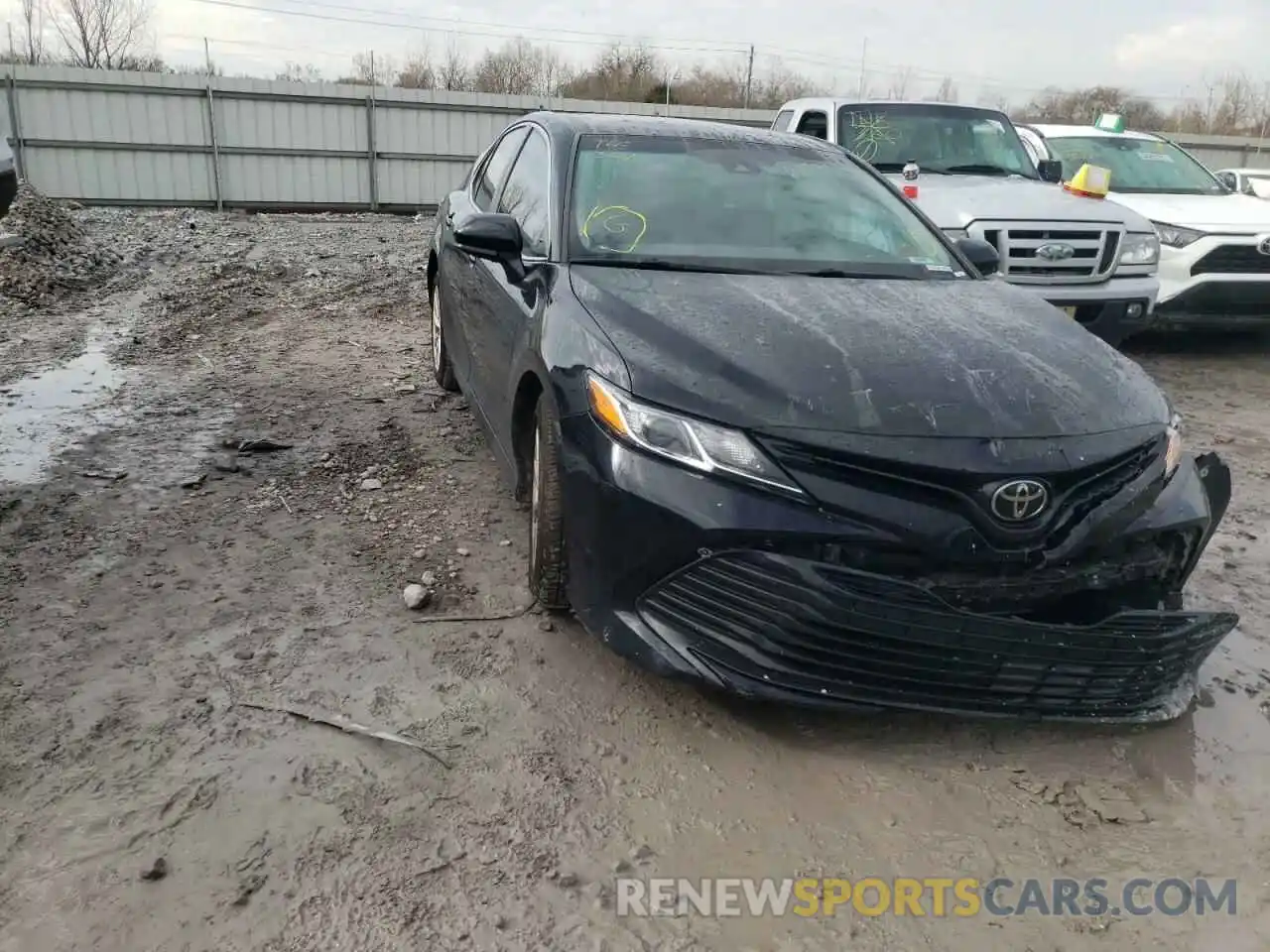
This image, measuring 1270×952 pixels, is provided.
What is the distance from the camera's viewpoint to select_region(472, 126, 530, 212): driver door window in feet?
15.7

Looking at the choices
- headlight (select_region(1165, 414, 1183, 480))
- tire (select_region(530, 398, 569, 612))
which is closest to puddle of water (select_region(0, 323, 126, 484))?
tire (select_region(530, 398, 569, 612))

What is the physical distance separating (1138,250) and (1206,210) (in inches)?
62.6

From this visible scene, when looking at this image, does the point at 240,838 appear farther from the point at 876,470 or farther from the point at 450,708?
the point at 876,470

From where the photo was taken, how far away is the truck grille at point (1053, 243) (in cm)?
659

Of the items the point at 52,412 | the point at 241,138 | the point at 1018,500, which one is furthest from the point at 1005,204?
the point at 241,138

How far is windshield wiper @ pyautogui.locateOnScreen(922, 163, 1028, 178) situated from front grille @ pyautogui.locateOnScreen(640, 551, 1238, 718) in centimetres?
564

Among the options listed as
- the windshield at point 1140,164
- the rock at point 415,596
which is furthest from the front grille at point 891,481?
the windshield at point 1140,164

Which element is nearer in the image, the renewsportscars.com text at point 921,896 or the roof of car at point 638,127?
the renewsportscars.com text at point 921,896

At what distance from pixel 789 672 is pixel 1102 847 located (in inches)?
32.6

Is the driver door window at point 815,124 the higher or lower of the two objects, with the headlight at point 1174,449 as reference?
higher

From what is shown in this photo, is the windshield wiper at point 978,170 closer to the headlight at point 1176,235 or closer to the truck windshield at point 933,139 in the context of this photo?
the truck windshield at point 933,139

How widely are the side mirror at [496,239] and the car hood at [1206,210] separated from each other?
6046 millimetres

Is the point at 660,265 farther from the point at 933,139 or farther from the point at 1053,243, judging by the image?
the point at 933,139

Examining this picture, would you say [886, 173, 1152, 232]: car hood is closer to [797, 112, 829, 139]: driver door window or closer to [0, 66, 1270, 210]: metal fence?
[797, 112, 829, 139]: driver door window
